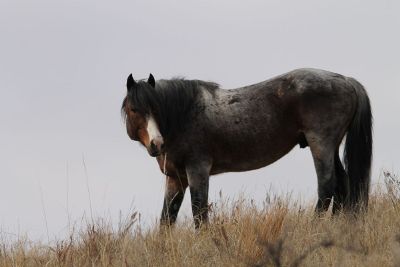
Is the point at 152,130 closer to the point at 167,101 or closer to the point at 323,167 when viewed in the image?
the point at 167,101

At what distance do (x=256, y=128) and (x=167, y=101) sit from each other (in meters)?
1.16

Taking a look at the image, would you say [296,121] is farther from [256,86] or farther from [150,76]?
[150,76]

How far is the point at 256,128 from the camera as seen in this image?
25.2 feet

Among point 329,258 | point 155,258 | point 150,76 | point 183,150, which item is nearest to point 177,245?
point 155,258

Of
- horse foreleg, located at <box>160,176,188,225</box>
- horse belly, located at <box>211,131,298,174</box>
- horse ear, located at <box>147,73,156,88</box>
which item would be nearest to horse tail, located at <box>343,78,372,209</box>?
horse belly, located at <box>211,131,298,174</box>

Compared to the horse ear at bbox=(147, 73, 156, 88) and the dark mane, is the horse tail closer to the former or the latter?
the dark mane

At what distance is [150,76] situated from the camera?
24.4 feet

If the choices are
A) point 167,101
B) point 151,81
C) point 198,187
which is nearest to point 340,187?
point 198,187

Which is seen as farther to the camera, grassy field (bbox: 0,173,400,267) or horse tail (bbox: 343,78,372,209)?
horse tail (bbox: 343,78,372,209)

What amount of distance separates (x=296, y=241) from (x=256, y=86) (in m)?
2.67

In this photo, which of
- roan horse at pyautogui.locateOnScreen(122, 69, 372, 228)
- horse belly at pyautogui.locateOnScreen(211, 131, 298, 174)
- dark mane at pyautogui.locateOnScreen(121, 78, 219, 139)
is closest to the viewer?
dark mane at pyautogui.locateOnScreen(121, 78, 219, 139)

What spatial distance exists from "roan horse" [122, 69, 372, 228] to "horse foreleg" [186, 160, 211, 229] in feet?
Answer: 0.04

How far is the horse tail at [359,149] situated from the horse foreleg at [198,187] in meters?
1.95

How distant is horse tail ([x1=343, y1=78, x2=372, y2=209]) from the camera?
7.91 m
